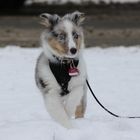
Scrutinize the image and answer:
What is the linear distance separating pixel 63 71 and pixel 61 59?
15 cm

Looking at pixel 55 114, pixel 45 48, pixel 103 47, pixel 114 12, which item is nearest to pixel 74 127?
pixel 55 114

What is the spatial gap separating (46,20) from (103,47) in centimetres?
1055

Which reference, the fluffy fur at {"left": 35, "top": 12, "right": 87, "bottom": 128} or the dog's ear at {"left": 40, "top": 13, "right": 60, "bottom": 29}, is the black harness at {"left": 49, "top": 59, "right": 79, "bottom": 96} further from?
the dog's ear at {"left": 40, "top": 13, "right": 60, "bottom": 29}

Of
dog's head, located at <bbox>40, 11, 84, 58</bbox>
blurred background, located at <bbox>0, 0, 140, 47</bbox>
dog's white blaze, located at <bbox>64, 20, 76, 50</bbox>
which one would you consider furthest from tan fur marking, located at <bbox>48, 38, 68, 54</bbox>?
blurred background, located at <bbox>0, 0, 140, 47</bbox>

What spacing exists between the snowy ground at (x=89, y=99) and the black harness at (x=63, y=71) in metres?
0.45

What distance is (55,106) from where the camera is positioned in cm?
693

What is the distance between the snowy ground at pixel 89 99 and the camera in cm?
616

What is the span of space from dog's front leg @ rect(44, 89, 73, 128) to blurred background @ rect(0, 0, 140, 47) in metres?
11.0

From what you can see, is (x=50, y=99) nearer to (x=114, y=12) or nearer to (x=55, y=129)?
(x=55, y=129)

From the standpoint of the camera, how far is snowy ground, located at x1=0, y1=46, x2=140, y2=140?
6.16m

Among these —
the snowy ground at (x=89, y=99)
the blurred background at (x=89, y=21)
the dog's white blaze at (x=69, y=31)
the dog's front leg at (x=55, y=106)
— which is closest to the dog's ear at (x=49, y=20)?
the dog's white blaze at (x=69, y=31)

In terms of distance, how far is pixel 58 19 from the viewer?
6918mm

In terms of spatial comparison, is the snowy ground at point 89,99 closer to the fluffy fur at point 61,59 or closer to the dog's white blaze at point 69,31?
the fluffy fur at point 61,59

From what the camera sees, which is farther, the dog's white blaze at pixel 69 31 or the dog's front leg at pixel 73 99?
the dog's front leg at pixel 73 99
